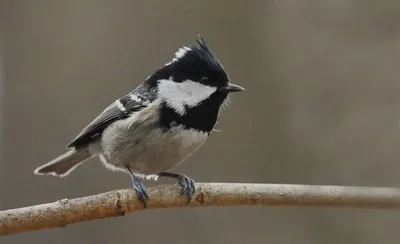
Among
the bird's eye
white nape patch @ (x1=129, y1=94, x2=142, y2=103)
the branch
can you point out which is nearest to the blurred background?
the branch

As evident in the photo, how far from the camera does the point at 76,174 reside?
68.9 inches

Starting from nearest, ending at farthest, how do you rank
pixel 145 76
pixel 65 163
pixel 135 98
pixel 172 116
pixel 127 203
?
pixel 127 203 → pixel 172 116 → pixel 135 98 → pixel 65 163 → pixel 145 76

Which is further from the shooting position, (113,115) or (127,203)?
(113,115)

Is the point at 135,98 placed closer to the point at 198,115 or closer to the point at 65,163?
the point at 198,115

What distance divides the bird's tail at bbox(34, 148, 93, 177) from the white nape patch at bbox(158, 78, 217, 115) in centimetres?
33

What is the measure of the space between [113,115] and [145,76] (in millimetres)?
635

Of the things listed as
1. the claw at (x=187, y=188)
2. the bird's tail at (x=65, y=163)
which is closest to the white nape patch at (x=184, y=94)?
the claw at (x=187, y=188)

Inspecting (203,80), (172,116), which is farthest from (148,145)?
(203,80)

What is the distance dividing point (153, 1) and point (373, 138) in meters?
1.70

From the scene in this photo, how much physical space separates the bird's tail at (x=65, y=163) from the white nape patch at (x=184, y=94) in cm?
33

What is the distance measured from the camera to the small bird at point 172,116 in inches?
42.5

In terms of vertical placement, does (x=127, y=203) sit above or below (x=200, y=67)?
Result: below

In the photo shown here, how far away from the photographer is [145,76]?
1829mm

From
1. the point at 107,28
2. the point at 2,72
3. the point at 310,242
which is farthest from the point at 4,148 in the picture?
A: the point at 310,242
